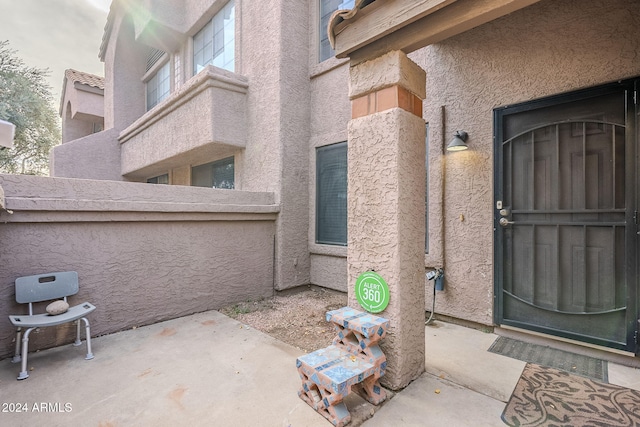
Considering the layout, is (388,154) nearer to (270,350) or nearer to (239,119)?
(270,350)

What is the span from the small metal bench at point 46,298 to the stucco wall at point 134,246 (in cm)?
16

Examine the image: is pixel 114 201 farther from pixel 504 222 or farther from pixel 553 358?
pixel 553 358

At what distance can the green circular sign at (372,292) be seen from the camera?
257 cm

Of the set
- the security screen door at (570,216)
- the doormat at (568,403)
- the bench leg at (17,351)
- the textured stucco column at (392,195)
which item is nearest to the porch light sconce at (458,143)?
the security screen door at (570,216)

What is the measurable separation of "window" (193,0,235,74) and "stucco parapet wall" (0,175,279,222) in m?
3.85

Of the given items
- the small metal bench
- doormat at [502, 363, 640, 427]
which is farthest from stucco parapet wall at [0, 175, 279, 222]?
doormat at [502, 363, 640, 427]

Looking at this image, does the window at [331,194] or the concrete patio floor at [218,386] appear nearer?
the concrete patio floor at [218,386]

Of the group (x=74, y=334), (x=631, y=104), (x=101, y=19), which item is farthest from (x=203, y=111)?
(x=101, y=19)

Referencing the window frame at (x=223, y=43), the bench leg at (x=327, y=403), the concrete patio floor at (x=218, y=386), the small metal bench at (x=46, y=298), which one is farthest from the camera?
the window frame at (x=223, y=43)

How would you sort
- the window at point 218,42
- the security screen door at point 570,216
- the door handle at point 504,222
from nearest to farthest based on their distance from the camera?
the security screen door at point 570,216
the door handle at point 504,222
the window at point 218,42

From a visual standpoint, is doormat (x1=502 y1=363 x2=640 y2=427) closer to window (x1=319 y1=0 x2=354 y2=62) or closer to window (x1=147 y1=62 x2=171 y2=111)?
window (x1=319 y1=0 x2=354 y2=62)

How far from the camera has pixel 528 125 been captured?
345 centimetres

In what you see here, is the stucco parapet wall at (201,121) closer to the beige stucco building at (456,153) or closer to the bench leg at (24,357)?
the beige stucco building at (456,153)

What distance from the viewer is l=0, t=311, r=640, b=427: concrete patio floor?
7.25 feet
